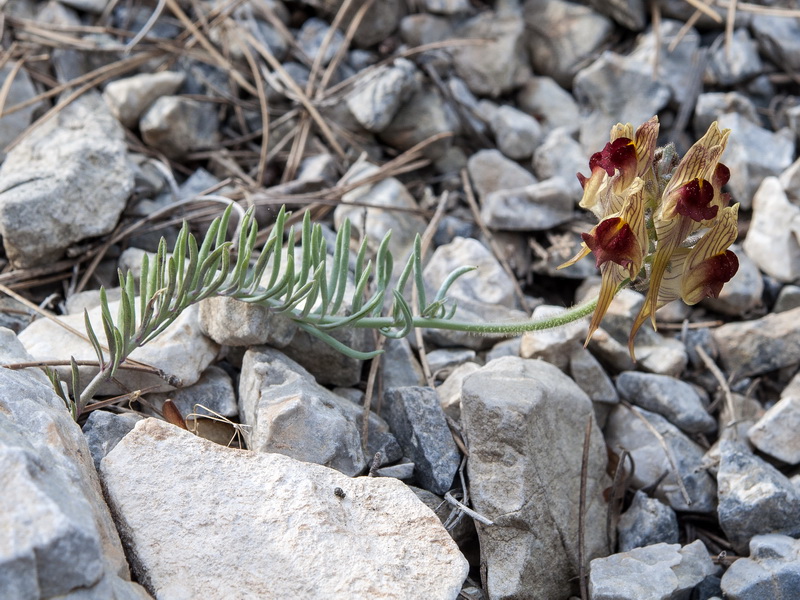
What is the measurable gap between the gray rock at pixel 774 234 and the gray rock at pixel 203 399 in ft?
8.19

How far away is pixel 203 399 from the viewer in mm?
2484

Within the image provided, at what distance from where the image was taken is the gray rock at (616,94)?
398 centimetres

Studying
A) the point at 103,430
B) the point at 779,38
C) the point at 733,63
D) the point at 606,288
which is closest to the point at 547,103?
the point at 733,63

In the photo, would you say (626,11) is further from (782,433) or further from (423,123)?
(782,433)

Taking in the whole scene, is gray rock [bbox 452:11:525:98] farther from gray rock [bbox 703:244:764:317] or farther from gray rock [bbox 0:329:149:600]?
gray rock [bbox 0:329:149:600]

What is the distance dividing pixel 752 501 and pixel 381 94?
94.7 inches

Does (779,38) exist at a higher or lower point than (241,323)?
higher

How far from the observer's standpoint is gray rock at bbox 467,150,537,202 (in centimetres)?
380

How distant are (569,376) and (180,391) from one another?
1.41 metres

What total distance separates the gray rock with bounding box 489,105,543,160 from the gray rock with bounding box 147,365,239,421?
2098 mm

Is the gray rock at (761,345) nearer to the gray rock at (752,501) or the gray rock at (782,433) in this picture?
the gray rock at (782,433)

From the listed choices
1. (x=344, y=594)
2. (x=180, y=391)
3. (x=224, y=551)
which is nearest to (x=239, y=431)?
(x=180, y=391)

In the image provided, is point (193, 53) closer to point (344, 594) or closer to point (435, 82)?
point (435, 82)

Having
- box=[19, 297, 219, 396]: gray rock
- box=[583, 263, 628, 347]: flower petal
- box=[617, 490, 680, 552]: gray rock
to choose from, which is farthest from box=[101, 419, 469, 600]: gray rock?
box=[617, 490, 680, 552]: gray rock
